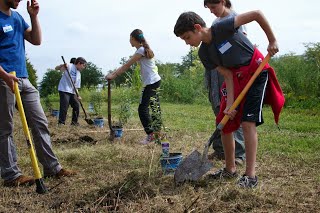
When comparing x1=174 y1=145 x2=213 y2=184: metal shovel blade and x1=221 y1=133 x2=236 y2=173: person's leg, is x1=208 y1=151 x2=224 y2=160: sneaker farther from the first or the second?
x1=174 y1=145 x2=213 y2=184: metal shovel blade

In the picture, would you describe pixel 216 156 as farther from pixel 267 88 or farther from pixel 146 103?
pixel 146 103

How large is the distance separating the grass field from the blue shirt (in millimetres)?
1066

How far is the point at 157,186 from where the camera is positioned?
311 cm

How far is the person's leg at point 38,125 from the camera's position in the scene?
3.54 m

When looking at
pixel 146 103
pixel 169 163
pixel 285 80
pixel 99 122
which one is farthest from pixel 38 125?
pixel 285 80

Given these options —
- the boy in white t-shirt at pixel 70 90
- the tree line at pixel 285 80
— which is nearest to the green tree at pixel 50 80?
the tree line at pixel 285 80

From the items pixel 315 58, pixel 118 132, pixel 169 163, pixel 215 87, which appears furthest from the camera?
pixel 315 58

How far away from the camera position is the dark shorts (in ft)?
10.2

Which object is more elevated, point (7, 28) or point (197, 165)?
point (7, 28)

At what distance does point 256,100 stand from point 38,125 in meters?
1.97

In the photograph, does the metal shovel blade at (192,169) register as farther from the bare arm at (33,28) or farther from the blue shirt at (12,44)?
the bare arm at (33,28)

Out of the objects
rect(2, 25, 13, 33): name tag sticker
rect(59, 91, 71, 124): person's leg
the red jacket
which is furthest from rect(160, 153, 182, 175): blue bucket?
rect(59, 91, 71, 124): person's leg

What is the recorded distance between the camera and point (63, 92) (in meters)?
8.01

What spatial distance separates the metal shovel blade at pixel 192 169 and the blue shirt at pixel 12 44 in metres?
1.67
